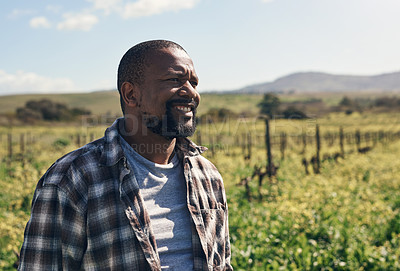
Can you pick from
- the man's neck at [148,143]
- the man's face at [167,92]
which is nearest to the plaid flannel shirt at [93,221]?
the man's neck at [148,143]

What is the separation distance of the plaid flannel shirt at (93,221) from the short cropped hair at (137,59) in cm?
30

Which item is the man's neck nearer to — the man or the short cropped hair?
the man

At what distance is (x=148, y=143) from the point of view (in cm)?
180

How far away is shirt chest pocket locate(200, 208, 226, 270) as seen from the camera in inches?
71.1

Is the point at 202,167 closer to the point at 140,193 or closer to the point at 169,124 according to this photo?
the point at 169,124

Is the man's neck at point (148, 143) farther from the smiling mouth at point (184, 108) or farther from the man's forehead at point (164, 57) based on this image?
the man's forehead at point (164, 57)

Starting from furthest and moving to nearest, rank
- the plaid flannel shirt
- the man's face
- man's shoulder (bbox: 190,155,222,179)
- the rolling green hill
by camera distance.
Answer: the rolling green hill < man's shoulder (bbox: 190,155,222,179) < the man's face < the plaid flannel shirt

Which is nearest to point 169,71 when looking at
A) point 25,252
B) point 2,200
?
point 25,252

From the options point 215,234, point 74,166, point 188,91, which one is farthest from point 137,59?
point 215,234

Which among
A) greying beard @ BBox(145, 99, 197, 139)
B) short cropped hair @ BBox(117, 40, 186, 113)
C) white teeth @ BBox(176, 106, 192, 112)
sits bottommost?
greying beard @ BBox(145, 99, 197, 139)

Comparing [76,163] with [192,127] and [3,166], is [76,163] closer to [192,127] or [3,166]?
[192,127]

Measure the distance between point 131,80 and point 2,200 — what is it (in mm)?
8034

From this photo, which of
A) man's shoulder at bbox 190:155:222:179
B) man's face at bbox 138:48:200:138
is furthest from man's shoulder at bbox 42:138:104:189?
man's shoulder at bbox 190:155:222:179

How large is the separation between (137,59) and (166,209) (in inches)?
27.9
